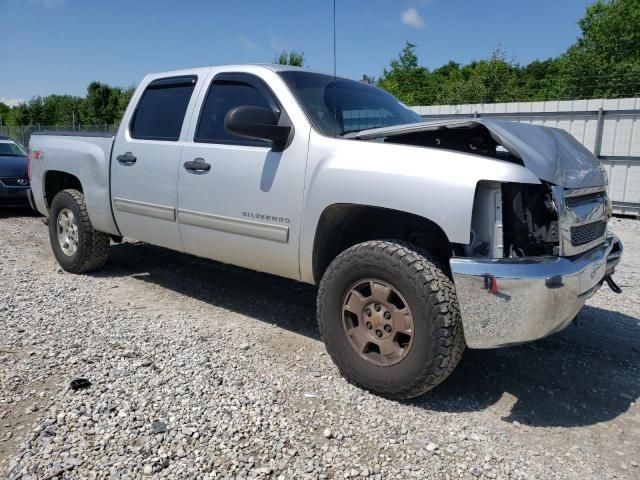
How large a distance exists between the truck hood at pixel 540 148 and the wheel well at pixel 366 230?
0.49 metres

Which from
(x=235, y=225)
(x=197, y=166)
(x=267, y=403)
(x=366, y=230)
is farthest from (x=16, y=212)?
(x=267, y=403)

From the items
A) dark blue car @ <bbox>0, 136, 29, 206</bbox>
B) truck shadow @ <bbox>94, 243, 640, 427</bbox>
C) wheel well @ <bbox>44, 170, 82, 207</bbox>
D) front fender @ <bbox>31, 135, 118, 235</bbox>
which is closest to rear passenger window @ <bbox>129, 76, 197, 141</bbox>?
front fender @ <bbox>31, 135, 118, 235</bbox>

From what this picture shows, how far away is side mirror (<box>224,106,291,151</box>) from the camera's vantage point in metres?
3.25

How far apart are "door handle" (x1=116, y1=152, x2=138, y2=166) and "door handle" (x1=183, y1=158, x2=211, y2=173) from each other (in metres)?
0.76

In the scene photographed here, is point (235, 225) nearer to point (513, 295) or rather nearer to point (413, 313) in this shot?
point (413, 313)

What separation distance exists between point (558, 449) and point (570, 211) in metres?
1.20

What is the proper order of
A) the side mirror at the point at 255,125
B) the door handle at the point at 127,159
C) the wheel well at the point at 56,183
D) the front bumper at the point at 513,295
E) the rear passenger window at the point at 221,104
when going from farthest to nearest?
the wheel well at the point at 56,183 < the door handle at the point at 127,159 < the rear passenger window at the point at 221,104 < the side mirror at the point at 255,125 < the front bumper at the point at 513,295

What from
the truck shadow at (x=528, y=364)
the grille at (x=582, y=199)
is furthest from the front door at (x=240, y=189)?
the grille at (x=582, y=199)

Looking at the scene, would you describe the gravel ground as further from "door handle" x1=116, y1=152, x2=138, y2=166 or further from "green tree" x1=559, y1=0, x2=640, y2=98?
"green tree" x1=559, y1=0, x2=640, y2=98

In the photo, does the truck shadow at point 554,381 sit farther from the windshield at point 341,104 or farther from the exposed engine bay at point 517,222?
the windshield at point 341,104

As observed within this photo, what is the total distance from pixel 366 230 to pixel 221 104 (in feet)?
5.09

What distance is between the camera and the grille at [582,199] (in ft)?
9.02

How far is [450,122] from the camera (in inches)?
111

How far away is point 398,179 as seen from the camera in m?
2.86
